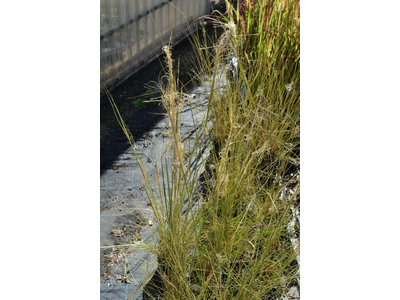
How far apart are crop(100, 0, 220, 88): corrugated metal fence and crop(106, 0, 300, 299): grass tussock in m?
1.32

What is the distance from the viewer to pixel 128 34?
472 cm

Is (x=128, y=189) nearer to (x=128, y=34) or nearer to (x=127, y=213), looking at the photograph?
(x=127, y=213)

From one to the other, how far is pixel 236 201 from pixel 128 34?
299 cm

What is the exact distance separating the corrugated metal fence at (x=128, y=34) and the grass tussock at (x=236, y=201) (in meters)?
1.32

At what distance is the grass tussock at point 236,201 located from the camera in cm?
183

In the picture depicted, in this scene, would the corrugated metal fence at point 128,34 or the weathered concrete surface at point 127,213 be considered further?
the corrugated metal fence at point 128,34

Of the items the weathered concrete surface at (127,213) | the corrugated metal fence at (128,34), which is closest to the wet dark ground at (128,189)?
the weathered concrete surface at (127,213)

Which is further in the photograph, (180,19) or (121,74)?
(180,19)

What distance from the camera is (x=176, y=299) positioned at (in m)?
1.96

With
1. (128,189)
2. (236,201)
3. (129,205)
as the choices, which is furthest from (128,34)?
(236,201)

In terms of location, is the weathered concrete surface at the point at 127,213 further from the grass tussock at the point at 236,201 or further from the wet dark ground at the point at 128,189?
the grass tussock at the point at 236,201
